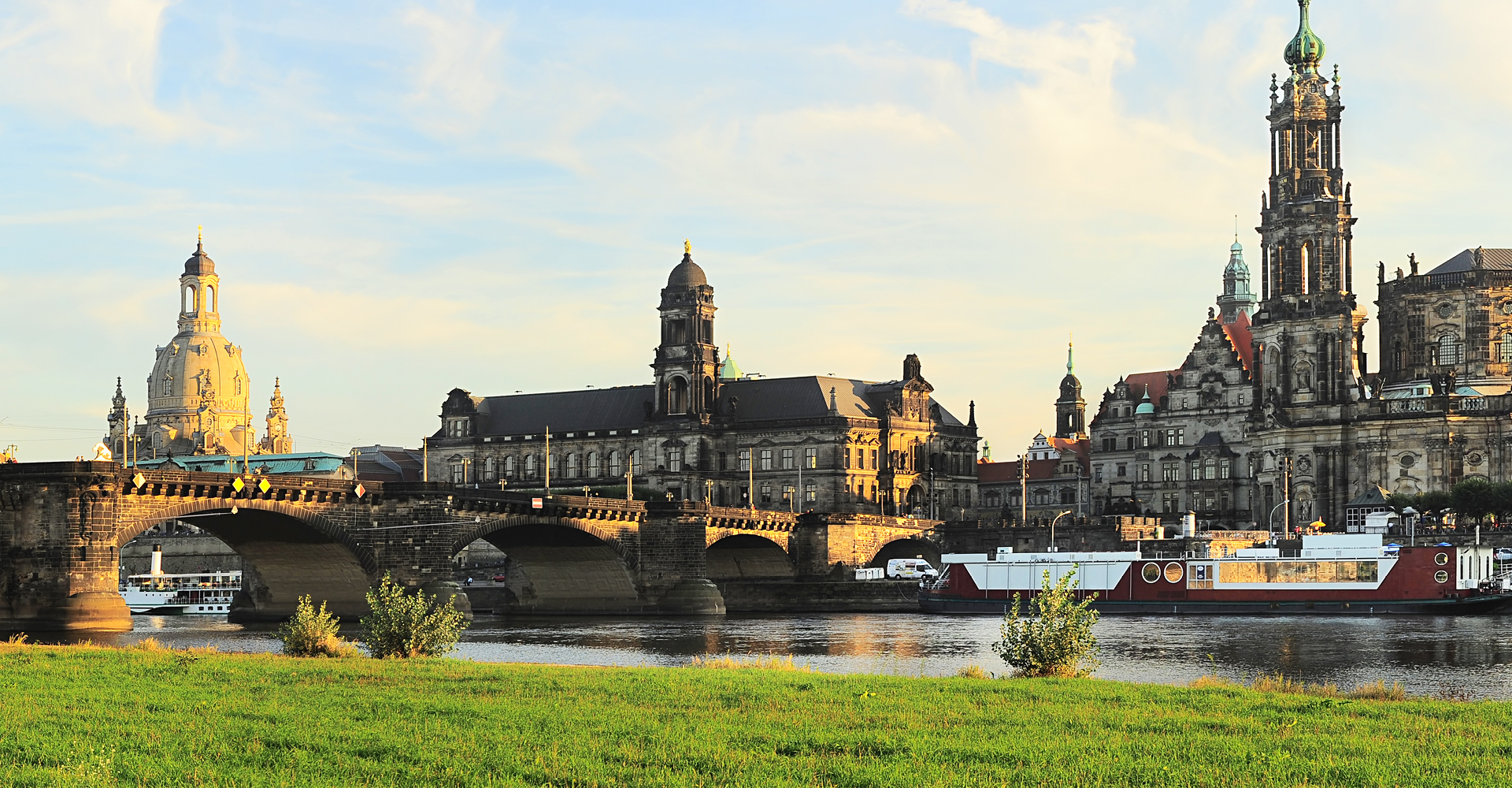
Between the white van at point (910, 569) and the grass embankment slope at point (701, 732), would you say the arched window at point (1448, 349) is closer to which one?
the white van at point (910, 569)

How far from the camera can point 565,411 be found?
613ft

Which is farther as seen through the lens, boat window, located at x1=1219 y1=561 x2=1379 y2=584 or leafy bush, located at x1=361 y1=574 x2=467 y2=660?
boat window, located at x1=1219 y1=561 x2=1379 y2=584

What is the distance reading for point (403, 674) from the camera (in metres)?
36.5

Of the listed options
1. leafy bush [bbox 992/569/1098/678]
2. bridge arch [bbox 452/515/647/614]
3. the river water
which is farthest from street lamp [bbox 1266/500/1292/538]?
leafy bush [bbox 992/569/1098/678]

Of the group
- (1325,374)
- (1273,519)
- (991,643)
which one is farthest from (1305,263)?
(991,643)

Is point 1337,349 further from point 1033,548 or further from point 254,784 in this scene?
point 254,784

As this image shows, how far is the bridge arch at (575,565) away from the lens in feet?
347

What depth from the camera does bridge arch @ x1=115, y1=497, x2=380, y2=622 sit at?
3214 inches

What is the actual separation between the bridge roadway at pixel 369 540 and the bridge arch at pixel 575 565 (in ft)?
0.40

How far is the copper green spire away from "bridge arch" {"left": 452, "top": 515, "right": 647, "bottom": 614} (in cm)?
8174

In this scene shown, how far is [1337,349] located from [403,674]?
126785 millimetres

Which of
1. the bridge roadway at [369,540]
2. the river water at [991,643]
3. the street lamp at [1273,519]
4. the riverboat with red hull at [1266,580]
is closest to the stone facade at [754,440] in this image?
the bridge roadway at [369,540]

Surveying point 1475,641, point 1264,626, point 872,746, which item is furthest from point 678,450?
point 872,746

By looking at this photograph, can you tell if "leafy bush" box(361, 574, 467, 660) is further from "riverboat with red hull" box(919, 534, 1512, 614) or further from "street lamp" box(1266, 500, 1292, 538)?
"street lamp" box(1266, 500, 1292, 538)
